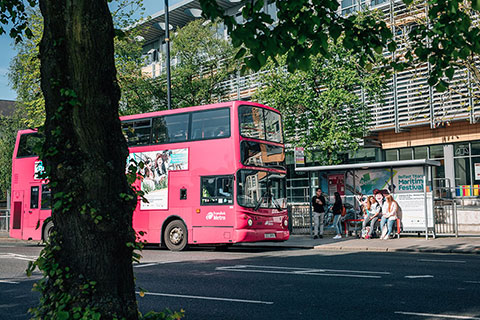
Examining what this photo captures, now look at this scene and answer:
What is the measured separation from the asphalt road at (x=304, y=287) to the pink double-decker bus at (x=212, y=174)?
115 inches

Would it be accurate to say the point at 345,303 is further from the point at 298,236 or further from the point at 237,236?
the point at 298,236

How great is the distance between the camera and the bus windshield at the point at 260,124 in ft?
55.4

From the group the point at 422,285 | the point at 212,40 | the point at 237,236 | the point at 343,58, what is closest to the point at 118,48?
the point at 212,40

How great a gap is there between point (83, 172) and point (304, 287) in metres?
5.72

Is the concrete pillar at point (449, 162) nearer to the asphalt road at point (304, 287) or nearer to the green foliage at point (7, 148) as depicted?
the asphalt road at point (304, 287)

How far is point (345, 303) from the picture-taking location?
7.61 meters

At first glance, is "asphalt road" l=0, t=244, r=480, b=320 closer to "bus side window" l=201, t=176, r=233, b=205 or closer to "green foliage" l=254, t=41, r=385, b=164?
"bus side window" l=201, t=176, r=233, b=205

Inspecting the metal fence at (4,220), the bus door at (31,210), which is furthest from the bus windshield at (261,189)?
the metal fence at (4,220)

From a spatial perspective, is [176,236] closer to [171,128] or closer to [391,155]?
[171,128]

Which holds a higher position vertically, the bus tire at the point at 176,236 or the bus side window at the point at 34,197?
the bus side window at the point at 34,197

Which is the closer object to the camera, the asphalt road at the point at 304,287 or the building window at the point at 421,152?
the asphalt road at the point at 304,287

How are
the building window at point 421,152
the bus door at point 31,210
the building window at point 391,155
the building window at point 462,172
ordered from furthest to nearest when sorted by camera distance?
the building window at point 391,155
the building window at point 421,152
the building window at point 462,172
the bus door at point 31,210

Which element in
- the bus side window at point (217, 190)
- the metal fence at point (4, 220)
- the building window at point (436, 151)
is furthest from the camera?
the metal fence at point (4, 220)

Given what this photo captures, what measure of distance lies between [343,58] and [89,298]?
2473 cm
